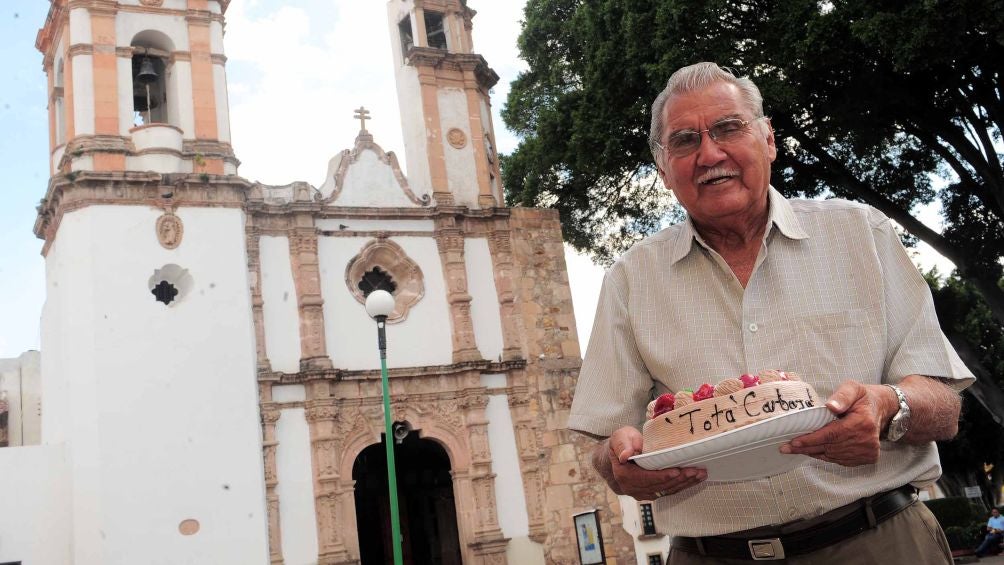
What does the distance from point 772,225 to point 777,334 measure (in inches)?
11.2

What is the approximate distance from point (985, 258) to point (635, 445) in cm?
1621

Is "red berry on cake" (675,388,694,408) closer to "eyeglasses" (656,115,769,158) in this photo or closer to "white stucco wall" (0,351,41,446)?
"eyeglasses" (656,115,769,158)

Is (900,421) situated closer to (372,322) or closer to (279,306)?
(279,306)

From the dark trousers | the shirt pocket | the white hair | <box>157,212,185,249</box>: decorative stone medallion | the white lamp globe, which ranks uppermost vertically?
<box>157,212,185,249</box>: decorative stone medallion

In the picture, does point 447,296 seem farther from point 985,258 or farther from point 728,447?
point 728,447

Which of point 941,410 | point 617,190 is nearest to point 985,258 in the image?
point 617,190

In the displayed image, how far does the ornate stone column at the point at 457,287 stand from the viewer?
18.0 meters

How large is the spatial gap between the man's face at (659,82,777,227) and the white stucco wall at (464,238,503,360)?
52.2 feet

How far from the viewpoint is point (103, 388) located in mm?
15211

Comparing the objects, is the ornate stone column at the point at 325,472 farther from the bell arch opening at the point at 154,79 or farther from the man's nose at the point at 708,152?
the man's nose at the point at 708,152

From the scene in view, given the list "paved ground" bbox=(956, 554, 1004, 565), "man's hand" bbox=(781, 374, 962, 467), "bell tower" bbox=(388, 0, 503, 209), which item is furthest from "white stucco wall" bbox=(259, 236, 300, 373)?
"man's hand" bbox=(781, 374, 962, 467)

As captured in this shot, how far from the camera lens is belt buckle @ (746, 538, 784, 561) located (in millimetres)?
2162

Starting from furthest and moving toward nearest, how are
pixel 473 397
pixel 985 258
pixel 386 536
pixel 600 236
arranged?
1. pixel 600 236
2. pixel 386 536
3. pixel 473 397
4. pixel 985 258

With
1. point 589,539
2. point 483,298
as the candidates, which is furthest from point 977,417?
point 589,539
